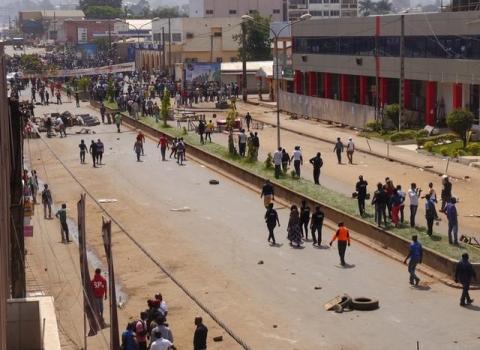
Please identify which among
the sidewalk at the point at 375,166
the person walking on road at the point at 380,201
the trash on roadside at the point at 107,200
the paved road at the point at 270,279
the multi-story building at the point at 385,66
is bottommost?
the trash on roadside at the point at 107,200

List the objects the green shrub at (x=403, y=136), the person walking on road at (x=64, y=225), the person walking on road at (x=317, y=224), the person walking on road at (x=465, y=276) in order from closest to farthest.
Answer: the person walking on road at (x=465, y=276)
the person walking on road at (x=317, y=224)
the person walking on road at (x=64, y=225)
the green shrub at (x=403, y=136)

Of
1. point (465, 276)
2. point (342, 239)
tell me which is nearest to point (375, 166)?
point (342, 239)

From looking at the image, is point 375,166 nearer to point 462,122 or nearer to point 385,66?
point 462,122

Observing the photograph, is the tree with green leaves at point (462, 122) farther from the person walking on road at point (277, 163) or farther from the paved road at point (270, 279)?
the paved road at point (270, 279)

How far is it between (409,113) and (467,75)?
548 centimetres

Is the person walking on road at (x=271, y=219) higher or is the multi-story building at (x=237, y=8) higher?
the multi-story building at (x=237, y=8)

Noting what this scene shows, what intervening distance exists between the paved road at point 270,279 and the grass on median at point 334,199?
2.96ft

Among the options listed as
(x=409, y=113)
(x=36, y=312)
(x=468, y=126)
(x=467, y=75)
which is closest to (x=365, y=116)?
(x=409, y=113)

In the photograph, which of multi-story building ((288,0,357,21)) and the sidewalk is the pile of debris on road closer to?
the sidewalk

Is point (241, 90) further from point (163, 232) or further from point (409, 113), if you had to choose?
point (163, 232)

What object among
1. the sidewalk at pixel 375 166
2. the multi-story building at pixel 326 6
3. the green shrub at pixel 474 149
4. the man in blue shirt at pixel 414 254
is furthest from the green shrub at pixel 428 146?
the multi-story building at pixel 326 6

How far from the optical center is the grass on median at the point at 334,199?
23.0 metres

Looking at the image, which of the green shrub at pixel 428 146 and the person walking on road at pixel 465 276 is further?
the green shrub at pixel 428 146

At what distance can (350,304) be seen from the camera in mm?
20141
